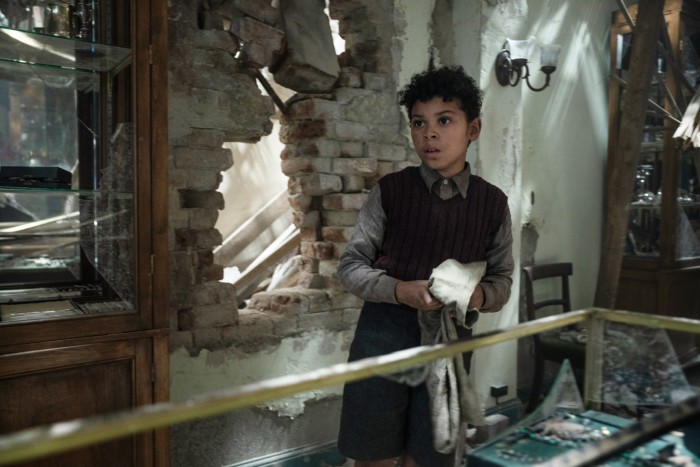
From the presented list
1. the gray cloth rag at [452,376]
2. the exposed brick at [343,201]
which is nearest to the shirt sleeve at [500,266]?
the gray cloth rag at [452,376]

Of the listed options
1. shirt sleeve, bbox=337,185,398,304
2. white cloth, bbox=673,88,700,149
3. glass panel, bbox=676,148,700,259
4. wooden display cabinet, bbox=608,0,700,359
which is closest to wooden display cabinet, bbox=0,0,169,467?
shirt sleeve, bbox=337,185,398,304

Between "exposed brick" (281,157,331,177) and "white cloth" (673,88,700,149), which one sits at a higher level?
"white cloth" (673,88,700,149)

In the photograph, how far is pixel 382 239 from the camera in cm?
178

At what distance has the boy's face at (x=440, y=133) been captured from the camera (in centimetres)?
171

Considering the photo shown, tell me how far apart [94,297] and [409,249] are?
105cm

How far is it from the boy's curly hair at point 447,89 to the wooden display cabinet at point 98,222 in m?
0.79

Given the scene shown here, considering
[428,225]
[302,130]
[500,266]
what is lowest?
[500,266]

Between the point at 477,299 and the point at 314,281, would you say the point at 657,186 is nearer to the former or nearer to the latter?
the point at 314,281

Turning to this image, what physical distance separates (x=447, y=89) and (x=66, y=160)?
136 cm

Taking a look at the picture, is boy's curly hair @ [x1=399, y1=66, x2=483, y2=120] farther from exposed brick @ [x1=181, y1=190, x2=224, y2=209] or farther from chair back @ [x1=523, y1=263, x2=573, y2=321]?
chair back @ [x1=523, y1=263, x2=573, y2=321]

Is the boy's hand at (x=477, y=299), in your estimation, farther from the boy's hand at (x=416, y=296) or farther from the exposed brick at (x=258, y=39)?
the exposed brick at (x=258, y=39)

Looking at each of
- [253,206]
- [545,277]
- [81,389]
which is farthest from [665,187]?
[81,389]

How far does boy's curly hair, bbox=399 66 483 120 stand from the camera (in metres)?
1.71

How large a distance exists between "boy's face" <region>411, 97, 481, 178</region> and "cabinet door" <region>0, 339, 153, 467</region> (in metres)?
1.05
